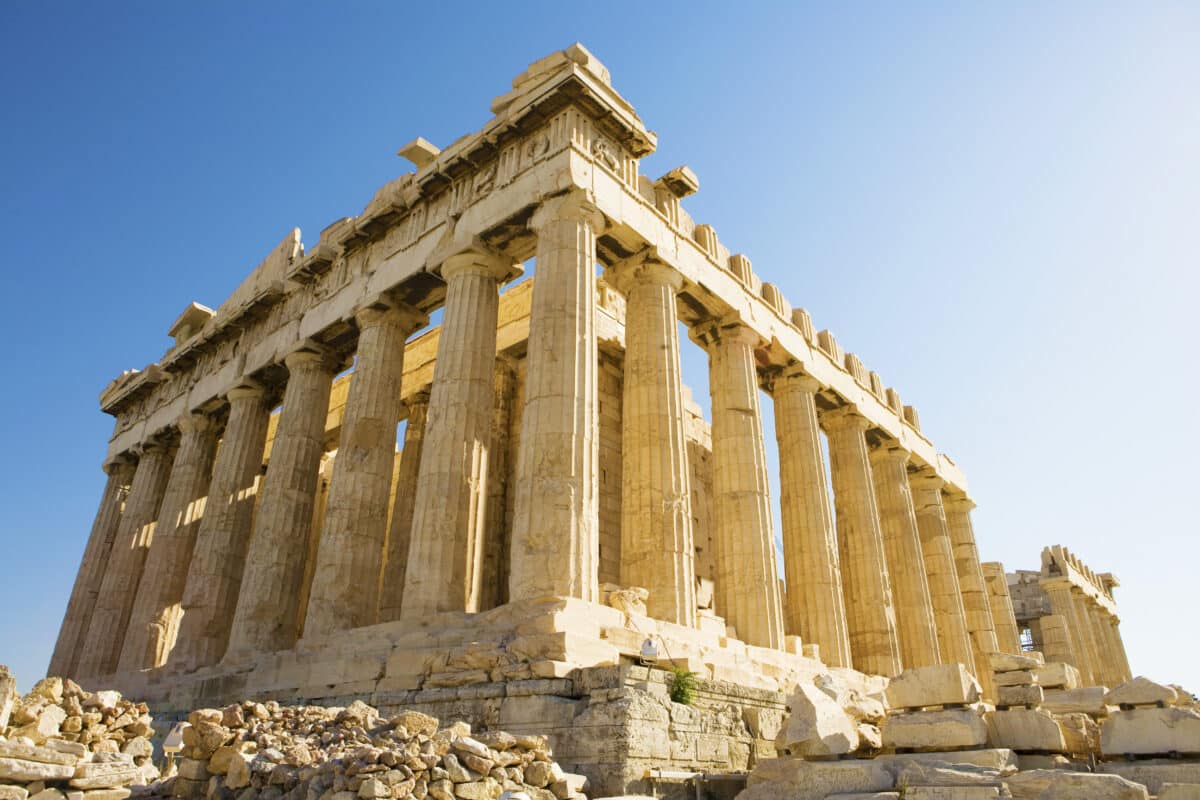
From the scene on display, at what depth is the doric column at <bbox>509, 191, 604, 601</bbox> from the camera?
41.4 feet

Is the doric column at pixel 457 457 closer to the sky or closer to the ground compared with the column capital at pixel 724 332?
closer to the ground

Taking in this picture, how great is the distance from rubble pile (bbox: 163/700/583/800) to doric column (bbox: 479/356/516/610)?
1009 centimetres

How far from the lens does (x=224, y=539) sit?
21109 millimetres

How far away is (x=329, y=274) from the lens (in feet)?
71.3

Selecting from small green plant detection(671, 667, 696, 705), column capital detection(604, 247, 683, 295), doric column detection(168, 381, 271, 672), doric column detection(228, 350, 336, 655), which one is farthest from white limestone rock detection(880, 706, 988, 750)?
doric column detection(168, 381, 271, 672)

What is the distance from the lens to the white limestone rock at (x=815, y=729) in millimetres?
8211

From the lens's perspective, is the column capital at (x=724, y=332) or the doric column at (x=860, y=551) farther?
the doric column at (x=860, y=551)

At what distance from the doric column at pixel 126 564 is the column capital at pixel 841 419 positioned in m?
20.2

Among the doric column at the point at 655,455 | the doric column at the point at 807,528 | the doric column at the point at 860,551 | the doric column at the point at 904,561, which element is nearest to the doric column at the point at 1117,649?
the doric column at the point at 904,561

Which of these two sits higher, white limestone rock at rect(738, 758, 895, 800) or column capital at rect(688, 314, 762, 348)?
column capital at rect(688, 314, 762, 348)

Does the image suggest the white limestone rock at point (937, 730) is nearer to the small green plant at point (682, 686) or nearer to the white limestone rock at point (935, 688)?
the white limestone rock at point (935, 688)

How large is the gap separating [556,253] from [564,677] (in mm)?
7825

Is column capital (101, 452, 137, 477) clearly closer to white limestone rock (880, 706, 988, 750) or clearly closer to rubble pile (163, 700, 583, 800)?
rubble pile (163, 700, 583, 800)

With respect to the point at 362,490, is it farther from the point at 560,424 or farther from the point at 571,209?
the point at 571,209
